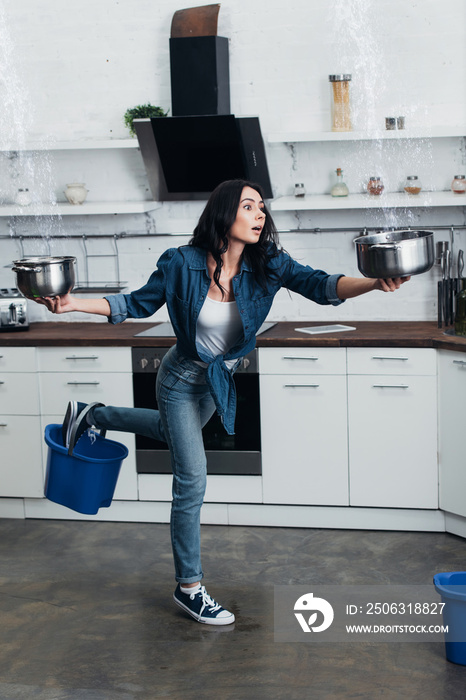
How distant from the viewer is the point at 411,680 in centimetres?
279

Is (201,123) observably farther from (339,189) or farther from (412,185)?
(412,185)

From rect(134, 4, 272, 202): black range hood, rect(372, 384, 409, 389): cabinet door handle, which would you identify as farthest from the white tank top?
rect(134, 4, 272, 202): black range hood

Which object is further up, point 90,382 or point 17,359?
point 17,359

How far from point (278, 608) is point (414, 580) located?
607mm

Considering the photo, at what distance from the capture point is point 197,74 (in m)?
4.33

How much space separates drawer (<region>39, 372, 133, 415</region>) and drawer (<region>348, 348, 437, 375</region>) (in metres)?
1.10

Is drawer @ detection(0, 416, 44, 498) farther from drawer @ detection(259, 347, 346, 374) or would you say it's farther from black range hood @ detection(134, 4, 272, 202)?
black range hood @ detection(134, 4, 272, 202)

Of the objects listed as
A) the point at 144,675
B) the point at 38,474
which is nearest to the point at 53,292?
the point at 144,675

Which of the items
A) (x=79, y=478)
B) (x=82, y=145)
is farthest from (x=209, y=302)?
(x=82, y=145)

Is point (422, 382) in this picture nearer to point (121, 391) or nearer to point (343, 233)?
point (343, 233)

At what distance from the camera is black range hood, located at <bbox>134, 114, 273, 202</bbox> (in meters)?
4.23

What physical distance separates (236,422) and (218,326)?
1.21 m

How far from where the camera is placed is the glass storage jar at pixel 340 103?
4242 millimetres

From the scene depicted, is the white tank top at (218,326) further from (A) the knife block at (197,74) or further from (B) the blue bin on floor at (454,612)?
(A) the knife block at (197,74)
